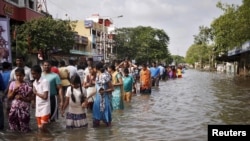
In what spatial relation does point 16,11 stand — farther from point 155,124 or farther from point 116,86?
point 155,124

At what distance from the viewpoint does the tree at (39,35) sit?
29.0 metres

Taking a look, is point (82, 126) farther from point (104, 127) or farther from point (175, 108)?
point (175, 108)

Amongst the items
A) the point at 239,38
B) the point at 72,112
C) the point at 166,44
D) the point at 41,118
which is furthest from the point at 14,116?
the point at 166,44

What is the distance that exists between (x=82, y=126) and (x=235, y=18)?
30.2 m

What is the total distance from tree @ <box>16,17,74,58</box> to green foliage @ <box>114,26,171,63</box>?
4254cm

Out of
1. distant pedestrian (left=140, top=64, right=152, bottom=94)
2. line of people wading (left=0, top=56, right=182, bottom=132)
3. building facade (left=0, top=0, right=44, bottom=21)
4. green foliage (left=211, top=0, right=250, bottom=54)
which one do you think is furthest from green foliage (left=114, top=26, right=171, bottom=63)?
line of people wading (left=0, top=56, right=182, bottom=132)

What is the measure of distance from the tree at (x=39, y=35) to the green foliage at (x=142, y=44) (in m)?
42.5

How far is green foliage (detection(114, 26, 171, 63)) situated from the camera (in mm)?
75500

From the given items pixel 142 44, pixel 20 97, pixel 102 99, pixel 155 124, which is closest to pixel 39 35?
pixel 155 124

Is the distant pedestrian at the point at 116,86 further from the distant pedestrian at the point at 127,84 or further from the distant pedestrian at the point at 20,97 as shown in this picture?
the distant pedestrian at the point at 20,97

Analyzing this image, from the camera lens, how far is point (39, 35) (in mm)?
29500

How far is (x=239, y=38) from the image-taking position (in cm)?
3553

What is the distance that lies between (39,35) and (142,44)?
59.2 meters

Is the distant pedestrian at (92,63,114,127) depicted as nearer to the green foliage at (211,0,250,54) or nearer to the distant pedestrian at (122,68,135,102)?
the distant pedestrian at (122,68,135,102)
